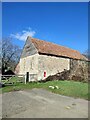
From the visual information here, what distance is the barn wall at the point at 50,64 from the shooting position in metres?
25.6

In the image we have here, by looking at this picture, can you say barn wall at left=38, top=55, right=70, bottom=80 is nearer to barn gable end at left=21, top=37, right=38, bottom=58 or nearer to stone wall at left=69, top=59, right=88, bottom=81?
barn gable end at left=21, top=37, right=38, bottom=58

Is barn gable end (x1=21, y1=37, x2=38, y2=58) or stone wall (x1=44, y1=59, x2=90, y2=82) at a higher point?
barn gable end (x1=21, y1=37, x2=38, y2=58)

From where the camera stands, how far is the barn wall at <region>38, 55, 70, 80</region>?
84.1ft

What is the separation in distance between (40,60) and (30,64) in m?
2.89

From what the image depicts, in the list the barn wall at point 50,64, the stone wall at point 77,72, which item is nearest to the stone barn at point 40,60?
the barn wall at point 50,64

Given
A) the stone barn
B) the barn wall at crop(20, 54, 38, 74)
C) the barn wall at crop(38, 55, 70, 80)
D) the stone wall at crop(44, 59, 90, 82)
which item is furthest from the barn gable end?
the stone wall at crop(44, 59, 90, 82)

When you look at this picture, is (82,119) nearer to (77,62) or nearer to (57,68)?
(77,62)

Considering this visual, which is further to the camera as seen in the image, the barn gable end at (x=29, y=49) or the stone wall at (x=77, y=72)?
the barn gable end at (x=29, y=49)

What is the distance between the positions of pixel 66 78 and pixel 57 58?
7.37 meters

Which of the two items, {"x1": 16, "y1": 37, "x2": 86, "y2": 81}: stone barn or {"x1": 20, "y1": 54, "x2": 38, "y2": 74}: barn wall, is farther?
{"x1": 20, "y1": 54, "x2": 38, "y2": 74}: barn wall

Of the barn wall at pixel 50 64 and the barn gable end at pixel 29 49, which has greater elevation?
the barn gable end at pixel 29 49

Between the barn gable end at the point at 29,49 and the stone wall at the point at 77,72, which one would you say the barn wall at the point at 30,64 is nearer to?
the barn gable end at the point at 29,49

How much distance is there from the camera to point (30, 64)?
27.8 meters

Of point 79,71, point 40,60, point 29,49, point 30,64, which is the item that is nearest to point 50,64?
point 40,60
